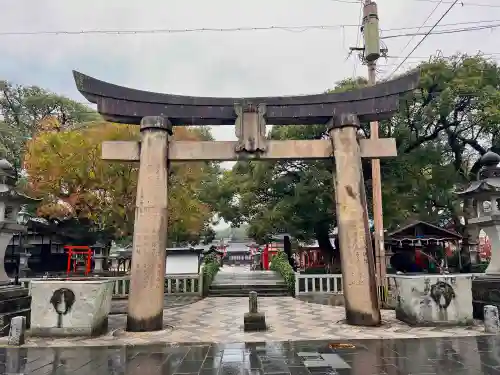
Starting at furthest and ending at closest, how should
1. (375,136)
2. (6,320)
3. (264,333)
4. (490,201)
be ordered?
(375,136) → (490,201) → (6,320) → (264,333)

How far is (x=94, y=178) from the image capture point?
16.4 metres

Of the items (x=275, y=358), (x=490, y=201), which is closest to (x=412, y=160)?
(x=490, y=201)

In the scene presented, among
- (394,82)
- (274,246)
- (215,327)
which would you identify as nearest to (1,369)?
(215,327)

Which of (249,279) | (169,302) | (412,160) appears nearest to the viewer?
(169,302)

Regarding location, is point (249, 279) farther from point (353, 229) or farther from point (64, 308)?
point (64, 308)

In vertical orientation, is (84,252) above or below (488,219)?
below

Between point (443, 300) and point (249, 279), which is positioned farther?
point (249, 279)

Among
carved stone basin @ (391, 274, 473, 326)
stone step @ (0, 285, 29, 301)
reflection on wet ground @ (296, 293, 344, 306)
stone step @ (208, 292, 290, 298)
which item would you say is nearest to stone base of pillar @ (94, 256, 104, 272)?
stone step @ (208, 292, 290, 298)

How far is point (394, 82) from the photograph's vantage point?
10.0 m

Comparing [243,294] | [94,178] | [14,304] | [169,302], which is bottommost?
[243,294]

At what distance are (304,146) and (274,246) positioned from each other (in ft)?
100

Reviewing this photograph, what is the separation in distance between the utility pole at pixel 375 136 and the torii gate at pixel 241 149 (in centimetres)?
283

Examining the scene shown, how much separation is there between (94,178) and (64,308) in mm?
8922

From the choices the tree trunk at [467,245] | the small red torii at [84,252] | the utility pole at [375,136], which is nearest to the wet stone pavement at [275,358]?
the utility pole at [375,136]
